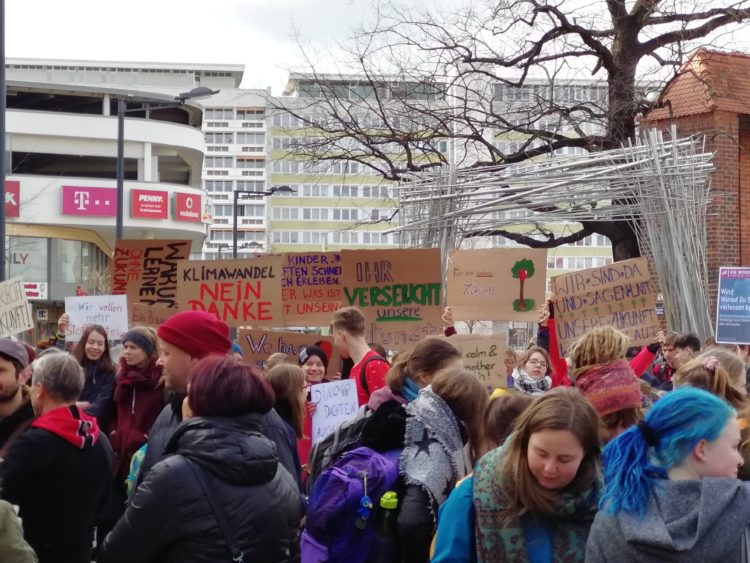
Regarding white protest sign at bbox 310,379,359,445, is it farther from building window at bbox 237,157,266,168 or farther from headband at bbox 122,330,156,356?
building window at bbox 237,157,266,168

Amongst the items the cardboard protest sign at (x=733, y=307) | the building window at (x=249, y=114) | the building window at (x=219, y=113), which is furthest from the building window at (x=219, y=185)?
the cardboard protest sign at (x=733, y=307)

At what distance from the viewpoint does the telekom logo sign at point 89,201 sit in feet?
175

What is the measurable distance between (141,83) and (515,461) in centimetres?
9783

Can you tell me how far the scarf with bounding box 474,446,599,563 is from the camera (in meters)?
3.69

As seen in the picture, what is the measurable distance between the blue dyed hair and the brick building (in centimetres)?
1798

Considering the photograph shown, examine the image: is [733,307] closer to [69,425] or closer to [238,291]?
[238,291]

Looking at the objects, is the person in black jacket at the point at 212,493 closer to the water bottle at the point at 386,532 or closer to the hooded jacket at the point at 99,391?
the water bottle at the point at 386,532

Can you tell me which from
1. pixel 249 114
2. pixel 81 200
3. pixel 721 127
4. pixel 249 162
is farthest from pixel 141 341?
pixel 249 162

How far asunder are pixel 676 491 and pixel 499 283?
306 inches

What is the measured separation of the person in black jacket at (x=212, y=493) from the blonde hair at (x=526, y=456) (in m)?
0.80

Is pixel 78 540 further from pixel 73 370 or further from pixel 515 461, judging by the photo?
pixel 515 461

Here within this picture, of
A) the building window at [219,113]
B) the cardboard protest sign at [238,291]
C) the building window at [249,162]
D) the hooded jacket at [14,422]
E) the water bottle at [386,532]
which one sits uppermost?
the building window at [219,113]

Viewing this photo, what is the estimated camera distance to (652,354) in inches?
373

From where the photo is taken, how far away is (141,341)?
289 inches
